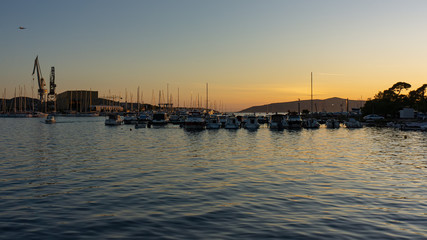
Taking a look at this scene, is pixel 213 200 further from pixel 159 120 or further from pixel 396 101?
pixel 396 101

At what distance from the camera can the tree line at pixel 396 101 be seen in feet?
431

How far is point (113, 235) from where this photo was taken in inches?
470

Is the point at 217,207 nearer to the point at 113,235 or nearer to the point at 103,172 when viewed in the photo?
the point at 113,235

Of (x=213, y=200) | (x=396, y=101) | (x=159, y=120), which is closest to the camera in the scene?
(x=213, y=200)

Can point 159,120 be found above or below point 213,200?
above

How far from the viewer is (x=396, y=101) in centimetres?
13688

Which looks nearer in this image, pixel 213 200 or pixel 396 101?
pixel 213 200

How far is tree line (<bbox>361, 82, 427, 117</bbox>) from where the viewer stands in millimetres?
131375

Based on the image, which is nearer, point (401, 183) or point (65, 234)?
point (65, 234)

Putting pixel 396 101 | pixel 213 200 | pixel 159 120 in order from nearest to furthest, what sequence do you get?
pixel 213 200 → pixel 159 120 → pixel 396 101

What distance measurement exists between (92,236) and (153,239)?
2.04m

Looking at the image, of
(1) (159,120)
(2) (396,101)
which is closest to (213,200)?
(1) (159,120)

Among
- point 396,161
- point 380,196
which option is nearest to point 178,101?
point 396,161

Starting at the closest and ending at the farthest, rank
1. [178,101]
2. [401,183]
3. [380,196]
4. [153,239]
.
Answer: [153,239]
[380,196]
[401,183]
[178,101]
